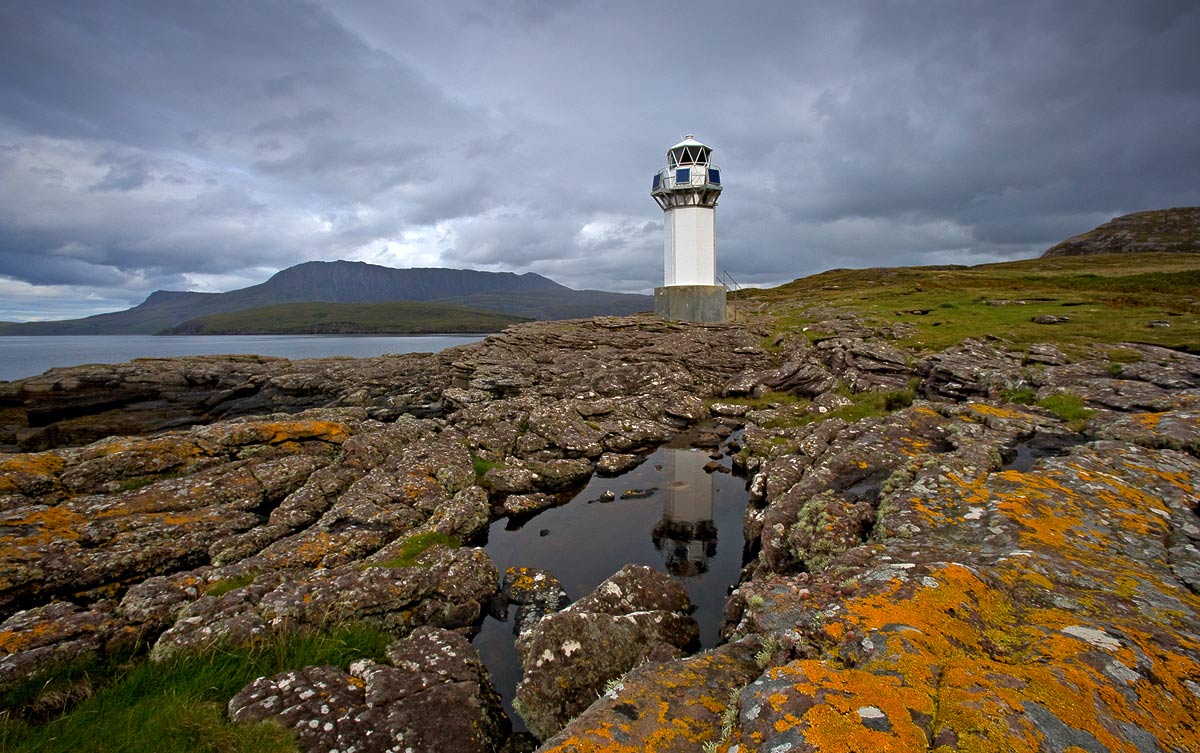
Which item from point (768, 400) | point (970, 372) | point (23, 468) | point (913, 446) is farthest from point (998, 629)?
point (768, 400)

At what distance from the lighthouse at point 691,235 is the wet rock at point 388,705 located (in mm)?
46333

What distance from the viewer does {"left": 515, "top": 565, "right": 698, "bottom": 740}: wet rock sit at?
8125 mm

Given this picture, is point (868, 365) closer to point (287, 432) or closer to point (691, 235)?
point (691, 235)

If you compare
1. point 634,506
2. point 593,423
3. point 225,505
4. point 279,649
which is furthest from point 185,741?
point 593,423

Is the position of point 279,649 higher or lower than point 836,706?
lower

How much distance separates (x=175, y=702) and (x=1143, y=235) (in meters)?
176

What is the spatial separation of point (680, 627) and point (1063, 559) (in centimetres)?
630

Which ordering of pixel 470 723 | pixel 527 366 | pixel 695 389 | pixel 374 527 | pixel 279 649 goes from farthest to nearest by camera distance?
1. pixel 527 366
2. pixel 695 389
3. pixel 374 527
4. pixel 279 649
5. pixel 470 723

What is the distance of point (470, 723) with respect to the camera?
298 inches

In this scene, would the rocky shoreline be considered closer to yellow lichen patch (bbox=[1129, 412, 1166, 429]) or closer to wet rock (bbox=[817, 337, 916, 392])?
yellow lichen patch (bbox=[1129, 412, 1166, 429])

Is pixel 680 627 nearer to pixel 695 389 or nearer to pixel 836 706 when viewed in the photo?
pixel 836 706


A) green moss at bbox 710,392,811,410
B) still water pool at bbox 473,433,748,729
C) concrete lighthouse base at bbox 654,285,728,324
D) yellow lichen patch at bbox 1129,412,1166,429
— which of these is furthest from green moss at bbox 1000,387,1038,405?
concrete lighthouse base at bbox 654,285,728,324

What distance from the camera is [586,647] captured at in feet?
28.6

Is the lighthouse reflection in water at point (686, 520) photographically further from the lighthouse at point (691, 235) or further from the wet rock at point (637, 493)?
the lighthouse at point (691, 235)
